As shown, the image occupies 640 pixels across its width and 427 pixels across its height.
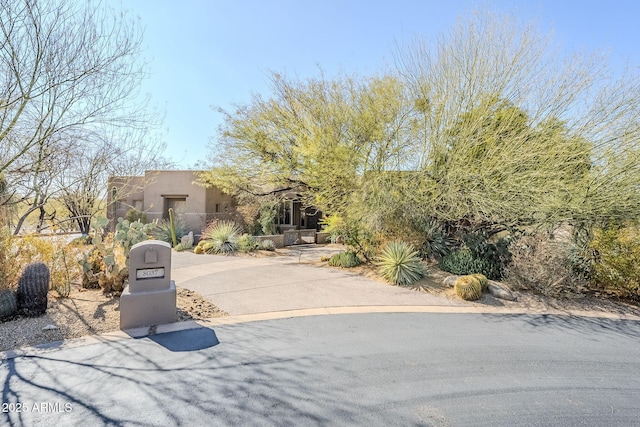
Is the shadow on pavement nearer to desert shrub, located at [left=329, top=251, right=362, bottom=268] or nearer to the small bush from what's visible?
desert shrub, located at [left=329, top=251, right=362, bottom=268]

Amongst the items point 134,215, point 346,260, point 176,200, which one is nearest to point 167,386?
point 346,260

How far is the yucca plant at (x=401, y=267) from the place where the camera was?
8.63 m

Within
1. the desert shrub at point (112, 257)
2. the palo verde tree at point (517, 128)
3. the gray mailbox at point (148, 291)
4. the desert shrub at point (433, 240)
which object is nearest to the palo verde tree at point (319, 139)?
the palo verde tree at point (517, 128)

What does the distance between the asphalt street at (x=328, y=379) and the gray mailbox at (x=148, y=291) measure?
49cm

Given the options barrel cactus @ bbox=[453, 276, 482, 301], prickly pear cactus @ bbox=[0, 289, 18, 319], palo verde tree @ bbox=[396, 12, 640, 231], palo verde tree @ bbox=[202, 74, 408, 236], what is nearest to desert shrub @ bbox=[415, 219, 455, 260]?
palo verde tree @ bbox=[396, 12, 640, 231]

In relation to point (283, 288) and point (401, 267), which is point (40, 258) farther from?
point (401, 267)

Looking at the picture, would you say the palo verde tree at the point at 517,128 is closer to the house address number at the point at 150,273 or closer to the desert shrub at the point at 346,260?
the desert shrub at the point at 346,260

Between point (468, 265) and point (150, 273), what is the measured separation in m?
8.49

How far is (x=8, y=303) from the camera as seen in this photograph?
5086mm

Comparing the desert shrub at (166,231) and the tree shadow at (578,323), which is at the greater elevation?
the desert shrub at (166,231)

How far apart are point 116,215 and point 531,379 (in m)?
20.5

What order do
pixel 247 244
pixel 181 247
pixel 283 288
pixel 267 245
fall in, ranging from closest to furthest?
pixel 283 288, pixel 247 244, pixel 181 247, pixel 267 245

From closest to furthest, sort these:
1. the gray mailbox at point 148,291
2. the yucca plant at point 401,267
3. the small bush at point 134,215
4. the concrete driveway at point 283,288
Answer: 1. the gray mailbox at point 148,291
2. the concrete driveway at point 283,288
3. the yucca plant at point 401,267
4. the small bush at point 134,215

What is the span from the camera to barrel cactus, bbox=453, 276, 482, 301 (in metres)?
7.38
